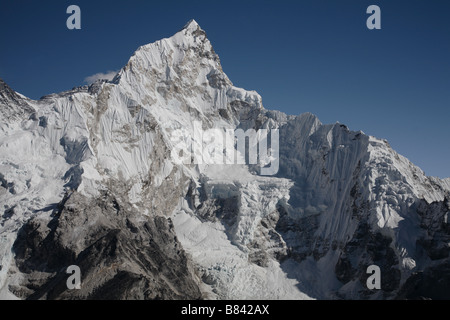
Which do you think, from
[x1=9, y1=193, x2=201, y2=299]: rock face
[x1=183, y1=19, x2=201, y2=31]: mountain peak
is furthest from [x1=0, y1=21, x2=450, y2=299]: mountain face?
[x1=183, y1=19, x2=201, y2=31]: mountain peak

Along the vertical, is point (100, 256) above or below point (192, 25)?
below

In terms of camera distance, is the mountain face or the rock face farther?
the mountain face

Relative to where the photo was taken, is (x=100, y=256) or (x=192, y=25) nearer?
(x=100, y=256)

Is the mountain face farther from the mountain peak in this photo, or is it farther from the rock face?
the mountain peak

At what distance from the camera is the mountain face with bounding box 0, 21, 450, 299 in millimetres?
112688

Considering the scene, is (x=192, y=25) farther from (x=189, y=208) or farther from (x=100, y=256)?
(x=100, y=256)

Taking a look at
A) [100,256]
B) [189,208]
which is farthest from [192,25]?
[100,256]

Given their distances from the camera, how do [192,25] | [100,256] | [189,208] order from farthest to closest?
[192,25]
[189,208]
[100,256]

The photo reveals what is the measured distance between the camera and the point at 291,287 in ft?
408

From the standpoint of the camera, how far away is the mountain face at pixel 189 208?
4437 inches

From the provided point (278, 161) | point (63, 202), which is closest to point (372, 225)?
point (278, 161)

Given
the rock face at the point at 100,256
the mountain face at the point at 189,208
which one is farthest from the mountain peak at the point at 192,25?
the rock face at the point at 100,256

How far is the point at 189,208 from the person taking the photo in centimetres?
14488
